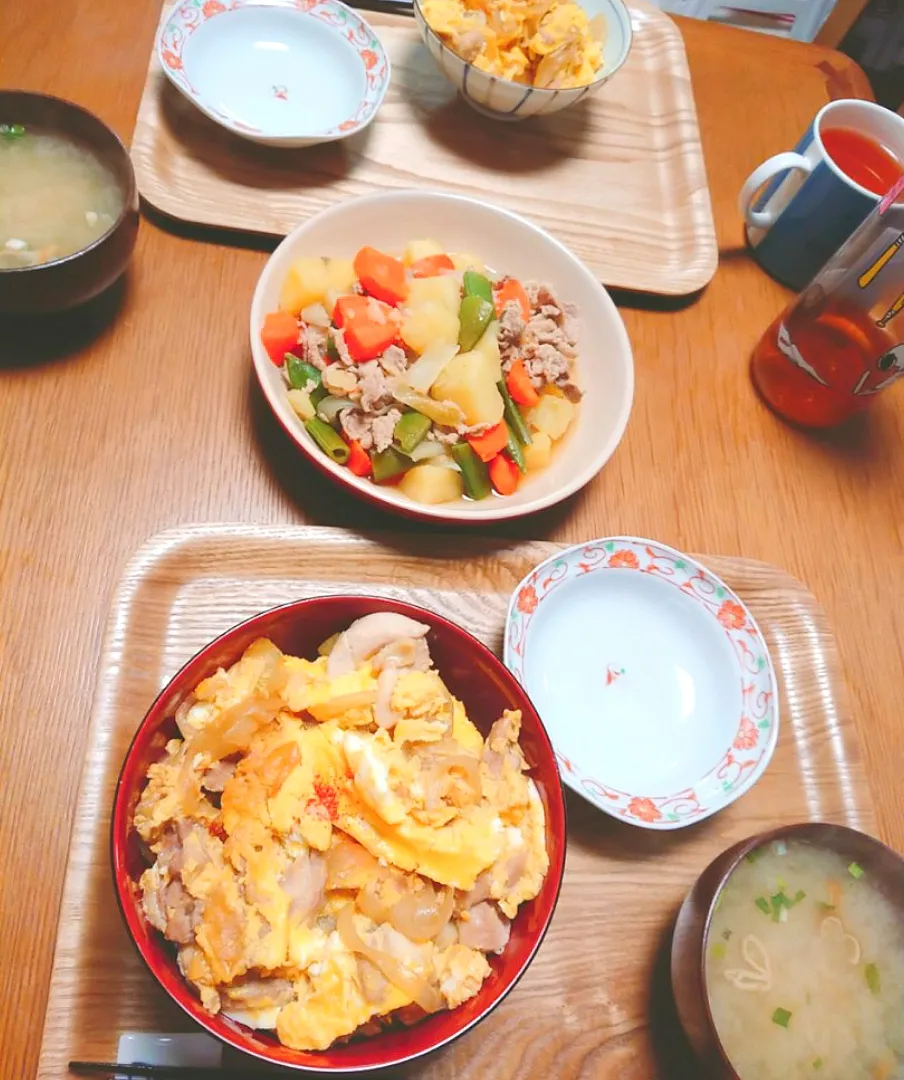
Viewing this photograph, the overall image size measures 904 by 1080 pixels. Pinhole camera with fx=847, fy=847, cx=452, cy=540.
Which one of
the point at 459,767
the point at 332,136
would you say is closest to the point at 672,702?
the point at 459,767

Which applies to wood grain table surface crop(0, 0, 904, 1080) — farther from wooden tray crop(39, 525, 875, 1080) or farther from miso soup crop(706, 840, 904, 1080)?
miso soup crop(706, 840, 904, 1080)

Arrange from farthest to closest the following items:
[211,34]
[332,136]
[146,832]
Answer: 1. [211,34]
2. [332,136]
3. [146,832]

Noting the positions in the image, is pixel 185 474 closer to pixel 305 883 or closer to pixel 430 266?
pixel 430 266

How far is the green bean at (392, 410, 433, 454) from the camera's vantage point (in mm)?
1438

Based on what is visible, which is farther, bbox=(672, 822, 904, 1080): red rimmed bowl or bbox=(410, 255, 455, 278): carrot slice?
bbox=(410, 255, 455, 278): carrot slice

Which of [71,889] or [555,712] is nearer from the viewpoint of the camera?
[71,889]

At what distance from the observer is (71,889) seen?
1.09 m

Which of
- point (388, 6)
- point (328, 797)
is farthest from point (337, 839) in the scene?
point (388, 6)

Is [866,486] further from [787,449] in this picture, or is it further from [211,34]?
[211,34]

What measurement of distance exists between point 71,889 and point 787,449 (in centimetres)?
148

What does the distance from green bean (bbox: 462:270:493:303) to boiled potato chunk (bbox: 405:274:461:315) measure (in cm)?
2

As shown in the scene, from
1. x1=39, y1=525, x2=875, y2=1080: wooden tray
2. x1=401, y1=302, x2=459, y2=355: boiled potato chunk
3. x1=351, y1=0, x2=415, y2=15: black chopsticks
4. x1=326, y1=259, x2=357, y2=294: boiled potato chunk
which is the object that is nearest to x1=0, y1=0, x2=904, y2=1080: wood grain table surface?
x1=39, y1=525, x2=875, y2=1080: wooden tray

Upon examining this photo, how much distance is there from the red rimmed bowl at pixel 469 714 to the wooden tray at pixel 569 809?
18cm

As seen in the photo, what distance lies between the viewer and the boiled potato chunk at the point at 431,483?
1.43m
